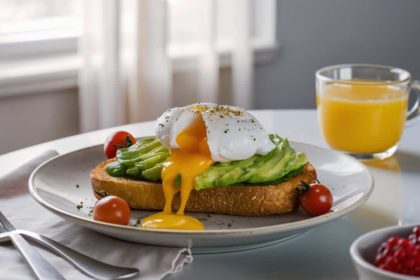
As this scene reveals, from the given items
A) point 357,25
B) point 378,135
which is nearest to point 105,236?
point 378,135

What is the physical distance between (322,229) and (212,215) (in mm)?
193

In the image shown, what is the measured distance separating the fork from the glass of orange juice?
0.84 m

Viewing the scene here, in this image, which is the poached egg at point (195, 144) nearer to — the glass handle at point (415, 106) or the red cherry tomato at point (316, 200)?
the red cherry tomato at point (316, 200)

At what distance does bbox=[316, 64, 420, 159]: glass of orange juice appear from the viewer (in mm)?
1839

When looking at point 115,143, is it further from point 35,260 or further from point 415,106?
point 415,106

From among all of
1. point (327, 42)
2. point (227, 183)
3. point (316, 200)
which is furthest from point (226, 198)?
point (327, 42)

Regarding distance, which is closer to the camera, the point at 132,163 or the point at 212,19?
the point at 132,163

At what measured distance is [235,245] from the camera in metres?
1.29

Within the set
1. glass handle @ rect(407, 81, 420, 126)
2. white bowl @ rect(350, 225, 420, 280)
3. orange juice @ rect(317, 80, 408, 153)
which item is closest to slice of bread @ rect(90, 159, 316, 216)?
white bowl @ rect(350, 225, 420, 280)

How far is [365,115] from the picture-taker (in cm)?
185

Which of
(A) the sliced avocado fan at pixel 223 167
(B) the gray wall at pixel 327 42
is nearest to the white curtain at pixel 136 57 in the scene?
(B) the gray wall at pixel 327 42

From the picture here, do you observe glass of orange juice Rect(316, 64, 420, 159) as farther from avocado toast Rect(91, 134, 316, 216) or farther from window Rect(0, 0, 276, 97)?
window Rect(0, 0, 276, 97)

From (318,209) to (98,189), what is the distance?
40 cm

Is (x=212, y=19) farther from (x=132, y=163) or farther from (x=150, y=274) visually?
(x=150, y=274)
